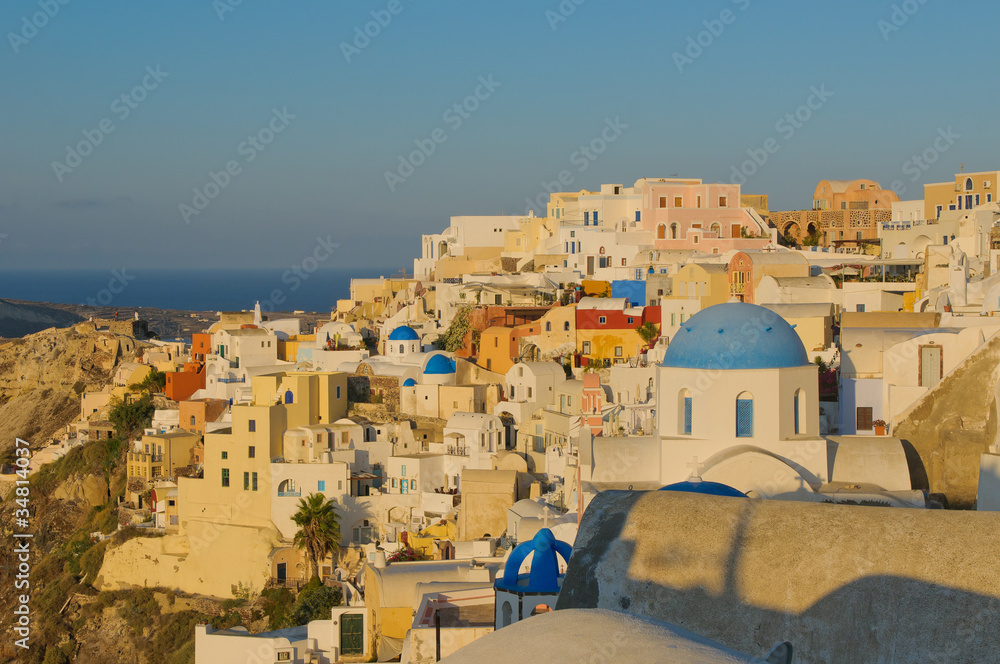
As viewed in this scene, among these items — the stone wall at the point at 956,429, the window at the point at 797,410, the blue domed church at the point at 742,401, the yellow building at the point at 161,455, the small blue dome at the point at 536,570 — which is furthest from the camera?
the yellow building at the point at 161,455

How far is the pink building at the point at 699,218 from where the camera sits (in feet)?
146

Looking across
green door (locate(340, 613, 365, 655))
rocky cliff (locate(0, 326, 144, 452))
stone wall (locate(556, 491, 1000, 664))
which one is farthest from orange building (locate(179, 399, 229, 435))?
stone wall (locate(556, 491, 1000, 664))

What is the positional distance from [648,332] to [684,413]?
15.6 m

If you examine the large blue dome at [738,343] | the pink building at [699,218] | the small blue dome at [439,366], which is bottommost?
the small blue dome at [439,366]

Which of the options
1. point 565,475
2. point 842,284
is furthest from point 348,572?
point 842,284

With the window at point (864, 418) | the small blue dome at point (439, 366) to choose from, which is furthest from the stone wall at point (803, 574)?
the small blue dome at point (439, 366)

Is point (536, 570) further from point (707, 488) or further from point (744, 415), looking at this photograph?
point (744, 415)

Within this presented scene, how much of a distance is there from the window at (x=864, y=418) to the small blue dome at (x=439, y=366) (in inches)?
562

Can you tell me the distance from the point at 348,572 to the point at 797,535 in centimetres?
1845

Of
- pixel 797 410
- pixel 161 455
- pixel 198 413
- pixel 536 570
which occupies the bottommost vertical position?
pixel 161 455

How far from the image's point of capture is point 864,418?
23062 mm

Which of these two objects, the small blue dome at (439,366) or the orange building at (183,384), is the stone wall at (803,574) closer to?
the small blue dome at (439,366)

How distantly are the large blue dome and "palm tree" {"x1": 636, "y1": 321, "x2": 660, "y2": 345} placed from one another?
1507 centimetres

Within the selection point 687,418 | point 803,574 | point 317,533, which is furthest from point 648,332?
point 803,574
